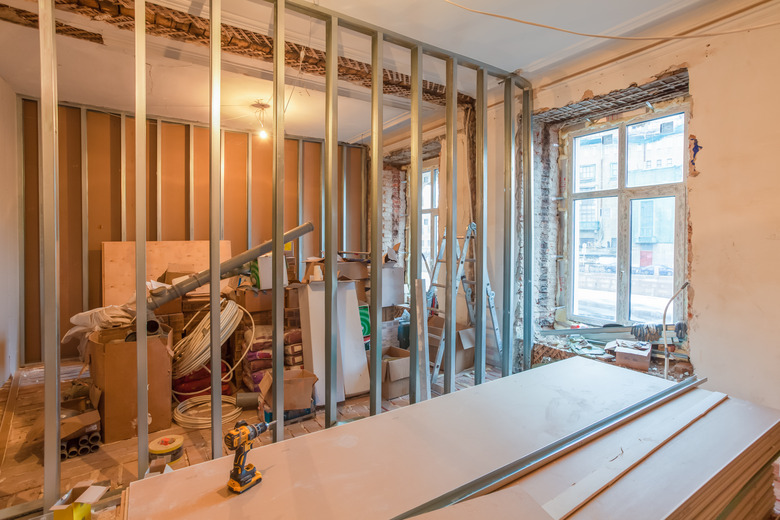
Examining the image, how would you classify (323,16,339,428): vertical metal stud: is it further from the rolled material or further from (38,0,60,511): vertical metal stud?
(38,0,60,511): vertical metal stud

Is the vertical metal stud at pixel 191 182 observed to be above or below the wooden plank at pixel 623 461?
above

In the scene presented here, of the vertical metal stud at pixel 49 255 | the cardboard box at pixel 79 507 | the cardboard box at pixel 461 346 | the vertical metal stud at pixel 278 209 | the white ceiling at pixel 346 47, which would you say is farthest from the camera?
the cardboard box at pixel 461 346

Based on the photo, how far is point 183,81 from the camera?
11.5 ft

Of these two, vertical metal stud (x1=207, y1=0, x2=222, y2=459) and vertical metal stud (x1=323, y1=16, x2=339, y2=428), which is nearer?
vertical metal stud (x1=207, y1=0, x2=222, y2=459)

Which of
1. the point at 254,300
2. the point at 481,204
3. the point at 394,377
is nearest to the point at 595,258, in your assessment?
the point at 481,204

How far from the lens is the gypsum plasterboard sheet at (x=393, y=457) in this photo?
0.95 metres

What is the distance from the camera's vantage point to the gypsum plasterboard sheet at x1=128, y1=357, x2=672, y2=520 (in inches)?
37.3

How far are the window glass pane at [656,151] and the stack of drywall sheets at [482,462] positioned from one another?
196cm

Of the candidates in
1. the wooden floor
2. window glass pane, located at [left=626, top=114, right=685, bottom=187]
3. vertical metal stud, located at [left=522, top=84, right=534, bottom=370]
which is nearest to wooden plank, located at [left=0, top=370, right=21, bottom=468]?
the wooden floor

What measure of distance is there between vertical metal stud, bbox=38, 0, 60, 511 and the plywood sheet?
2366mm

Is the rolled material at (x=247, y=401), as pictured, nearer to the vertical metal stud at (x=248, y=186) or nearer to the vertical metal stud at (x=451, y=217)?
the vertical metal stud at (x=451, y=217)

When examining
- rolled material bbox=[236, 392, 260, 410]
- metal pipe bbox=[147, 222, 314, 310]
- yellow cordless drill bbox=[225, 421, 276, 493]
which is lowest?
rolled material bbox=[236, 392, 260, 410]

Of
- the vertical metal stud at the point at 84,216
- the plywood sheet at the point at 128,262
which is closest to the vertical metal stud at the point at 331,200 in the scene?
the plywood sheet at the point at 128,262

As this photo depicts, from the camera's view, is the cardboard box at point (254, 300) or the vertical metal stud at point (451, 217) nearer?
the vertical metal stud at point (451, 217)
